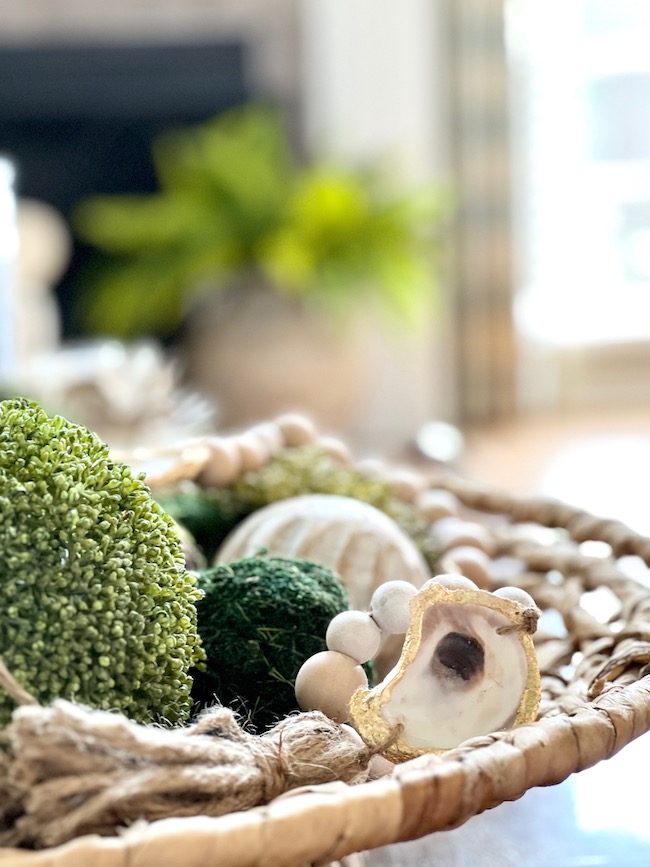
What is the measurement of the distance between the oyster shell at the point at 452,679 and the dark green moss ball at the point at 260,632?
8 centimetres

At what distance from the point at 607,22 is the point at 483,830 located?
380cm

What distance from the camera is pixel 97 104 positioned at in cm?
345

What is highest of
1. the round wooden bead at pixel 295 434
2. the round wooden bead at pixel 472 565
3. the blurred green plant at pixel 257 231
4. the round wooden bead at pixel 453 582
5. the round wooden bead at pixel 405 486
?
the blurred green plant at pixel 257 231

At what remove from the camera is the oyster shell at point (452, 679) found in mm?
455

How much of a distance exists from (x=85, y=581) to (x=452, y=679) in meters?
0.16

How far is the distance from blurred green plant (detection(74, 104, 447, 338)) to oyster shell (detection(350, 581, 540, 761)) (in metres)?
2.75

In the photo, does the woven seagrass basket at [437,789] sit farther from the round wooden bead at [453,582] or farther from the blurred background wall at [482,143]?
the blurred background wall at [482,143]

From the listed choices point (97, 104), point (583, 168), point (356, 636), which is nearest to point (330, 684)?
point (356, 636)

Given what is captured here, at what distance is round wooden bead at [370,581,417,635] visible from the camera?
488 mm

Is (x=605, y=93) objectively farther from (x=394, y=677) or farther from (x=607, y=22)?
(x=394, y=677)

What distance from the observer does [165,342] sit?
3.67m

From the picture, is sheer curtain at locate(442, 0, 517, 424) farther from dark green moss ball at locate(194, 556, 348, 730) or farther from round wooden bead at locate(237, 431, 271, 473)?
dark green moss ball at locate(194, 556, 348, 730)

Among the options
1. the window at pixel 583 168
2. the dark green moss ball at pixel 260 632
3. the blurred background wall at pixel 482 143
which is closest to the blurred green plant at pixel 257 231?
the blurred background wall at pixel 482 143

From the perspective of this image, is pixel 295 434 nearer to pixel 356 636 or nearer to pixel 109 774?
pixel 356 636
